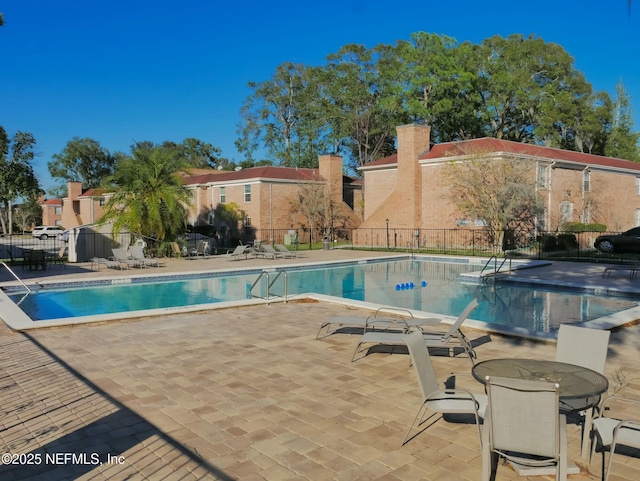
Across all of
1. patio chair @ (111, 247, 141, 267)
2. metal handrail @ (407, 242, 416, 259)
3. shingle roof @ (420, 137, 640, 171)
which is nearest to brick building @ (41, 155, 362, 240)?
metal handrail @ (407, 242, 416, 259)

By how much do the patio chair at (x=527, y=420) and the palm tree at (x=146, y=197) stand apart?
22.0 meters

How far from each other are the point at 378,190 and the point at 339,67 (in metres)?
22.1

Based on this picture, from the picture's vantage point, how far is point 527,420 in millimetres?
3418

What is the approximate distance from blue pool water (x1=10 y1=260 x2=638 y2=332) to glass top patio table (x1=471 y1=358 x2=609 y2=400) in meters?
6.49

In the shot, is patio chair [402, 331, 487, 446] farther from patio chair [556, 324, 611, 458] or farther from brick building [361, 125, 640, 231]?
brick building [361, 125, 640, 231]

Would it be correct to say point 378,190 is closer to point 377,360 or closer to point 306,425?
point 377,360

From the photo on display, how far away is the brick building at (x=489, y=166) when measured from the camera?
28.4m

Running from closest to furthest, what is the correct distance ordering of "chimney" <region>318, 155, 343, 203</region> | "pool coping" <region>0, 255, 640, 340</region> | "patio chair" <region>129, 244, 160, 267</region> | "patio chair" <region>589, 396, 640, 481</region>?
1. "patio chair" <region>589, 396, 640, 481</region>
2. "pool coping" <region>0, 255, 640, 340</region>
3. "patio chair" <region>129, 244, 160, 267</region>
4. "chimney" <region>318, 155, 343, 203</region>

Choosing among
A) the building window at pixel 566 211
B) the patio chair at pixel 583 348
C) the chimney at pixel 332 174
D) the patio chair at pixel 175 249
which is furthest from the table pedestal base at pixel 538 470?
the chimney at pixel 332 174

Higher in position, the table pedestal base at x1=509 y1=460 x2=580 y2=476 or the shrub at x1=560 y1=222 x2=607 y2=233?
the shrub at x1=560 y1=222 x2=607 y2=233

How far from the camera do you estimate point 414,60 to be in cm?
4497

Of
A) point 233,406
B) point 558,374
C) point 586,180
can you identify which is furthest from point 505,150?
point 233,406

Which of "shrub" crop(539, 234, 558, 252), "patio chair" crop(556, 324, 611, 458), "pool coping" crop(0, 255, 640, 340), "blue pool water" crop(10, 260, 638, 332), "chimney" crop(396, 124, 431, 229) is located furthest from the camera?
"chimney" crop(396, 124, 431, 229)

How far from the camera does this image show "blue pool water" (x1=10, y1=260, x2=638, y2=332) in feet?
41.8
